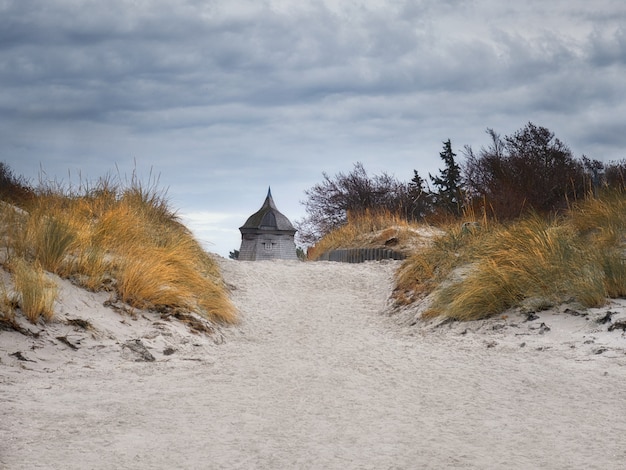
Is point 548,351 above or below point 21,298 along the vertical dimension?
below

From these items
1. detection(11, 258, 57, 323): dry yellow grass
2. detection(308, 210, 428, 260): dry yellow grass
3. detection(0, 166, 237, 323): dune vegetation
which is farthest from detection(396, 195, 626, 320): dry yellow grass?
detection(11, 258, 57, 323): dry yellow grass

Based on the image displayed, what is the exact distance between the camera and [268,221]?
74.3ft

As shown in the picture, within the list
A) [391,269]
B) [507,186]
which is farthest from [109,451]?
[507,186]

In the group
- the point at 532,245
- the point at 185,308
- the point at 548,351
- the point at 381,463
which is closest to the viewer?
the point at 381,463

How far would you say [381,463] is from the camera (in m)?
3.07

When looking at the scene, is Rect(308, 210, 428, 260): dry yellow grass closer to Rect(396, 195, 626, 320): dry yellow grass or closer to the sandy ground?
Rect(396, 195, 626, 320): dry yellow grass

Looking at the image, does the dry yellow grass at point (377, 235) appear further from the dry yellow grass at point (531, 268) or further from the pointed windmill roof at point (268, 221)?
the pointed windmill roof at point (268, 221)

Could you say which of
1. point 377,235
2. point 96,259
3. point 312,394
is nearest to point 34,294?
point 96,259

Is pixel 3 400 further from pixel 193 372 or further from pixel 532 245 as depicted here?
pixel 532 245

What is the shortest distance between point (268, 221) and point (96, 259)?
15.5 meters

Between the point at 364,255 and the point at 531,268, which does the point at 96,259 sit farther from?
the point at 364,255

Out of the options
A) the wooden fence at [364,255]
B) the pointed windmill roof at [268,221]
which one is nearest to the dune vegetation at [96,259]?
the wooden fence at [364,255]

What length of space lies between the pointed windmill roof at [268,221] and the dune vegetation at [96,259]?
12740mm

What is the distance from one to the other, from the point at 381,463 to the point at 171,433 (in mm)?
1150
